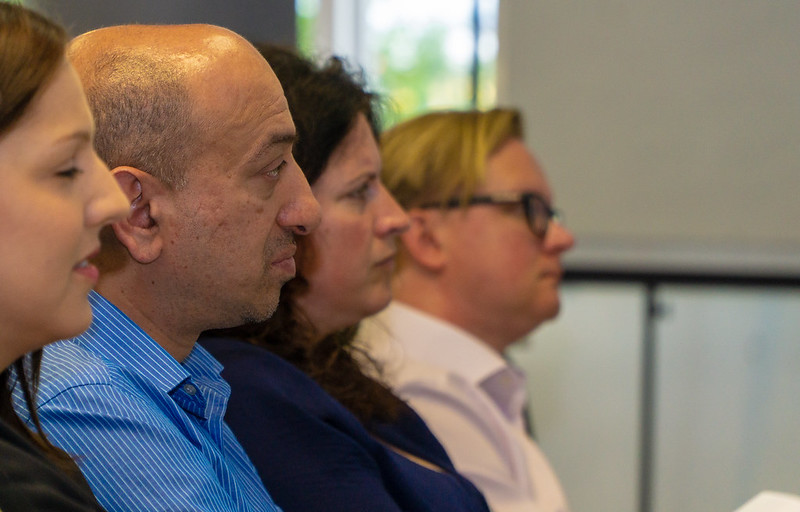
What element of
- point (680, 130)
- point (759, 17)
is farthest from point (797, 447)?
point (759, 17)

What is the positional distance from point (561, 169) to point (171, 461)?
2.64 metres

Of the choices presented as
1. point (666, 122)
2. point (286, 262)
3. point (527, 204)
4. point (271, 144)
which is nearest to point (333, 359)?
point (286, 262)

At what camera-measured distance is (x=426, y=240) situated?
1.96 m

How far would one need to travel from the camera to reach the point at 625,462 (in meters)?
3.27

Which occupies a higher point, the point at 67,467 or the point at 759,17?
the point at 759,17

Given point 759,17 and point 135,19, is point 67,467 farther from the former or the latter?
point 759,17

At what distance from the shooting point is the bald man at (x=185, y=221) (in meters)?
0.90

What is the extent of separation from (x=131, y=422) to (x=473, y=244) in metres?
1.23

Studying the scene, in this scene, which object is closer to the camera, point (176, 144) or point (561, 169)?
point (176, 144)

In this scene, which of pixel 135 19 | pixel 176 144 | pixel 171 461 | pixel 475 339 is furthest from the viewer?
pixel 475 339

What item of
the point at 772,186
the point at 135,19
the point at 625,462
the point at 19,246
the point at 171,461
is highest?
the point at 135,19

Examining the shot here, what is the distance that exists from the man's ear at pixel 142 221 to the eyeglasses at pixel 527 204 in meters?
1.07

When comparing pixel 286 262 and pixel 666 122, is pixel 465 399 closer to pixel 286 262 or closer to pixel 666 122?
pixel 286 262

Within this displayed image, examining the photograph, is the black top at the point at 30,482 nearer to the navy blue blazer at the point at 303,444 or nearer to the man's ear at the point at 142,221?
the man's ear at the point at 142,221
